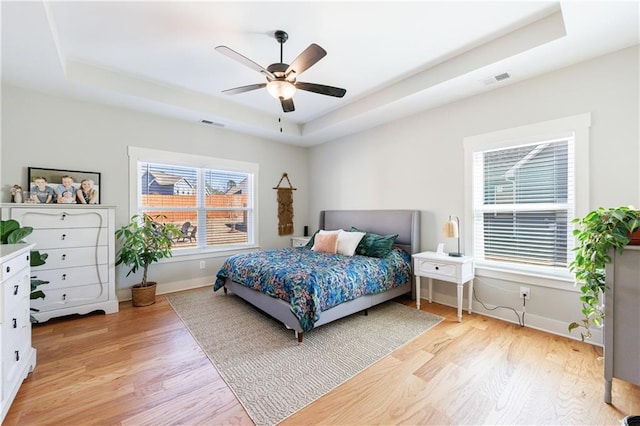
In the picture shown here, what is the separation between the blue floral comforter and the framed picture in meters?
1.88

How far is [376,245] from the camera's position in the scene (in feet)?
11.9

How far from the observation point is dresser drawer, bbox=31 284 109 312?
2836 millimetres

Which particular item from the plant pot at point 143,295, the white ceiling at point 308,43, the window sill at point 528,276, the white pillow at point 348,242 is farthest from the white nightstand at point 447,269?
the plant pot at point 143,295

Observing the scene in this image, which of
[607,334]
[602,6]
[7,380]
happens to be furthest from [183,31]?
[607,334]

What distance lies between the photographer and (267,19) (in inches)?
88.2

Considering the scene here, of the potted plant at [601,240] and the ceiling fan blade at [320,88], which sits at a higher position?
the ceiling fan blade at [320,88]

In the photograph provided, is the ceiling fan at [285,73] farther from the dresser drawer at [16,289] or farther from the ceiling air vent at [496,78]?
the dresser drawer at [16,289]

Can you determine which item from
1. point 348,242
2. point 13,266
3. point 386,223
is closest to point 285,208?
point 348,242

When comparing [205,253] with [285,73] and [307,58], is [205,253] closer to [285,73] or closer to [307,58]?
[285,73]

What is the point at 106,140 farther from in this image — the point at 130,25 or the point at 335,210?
the point at 335,210

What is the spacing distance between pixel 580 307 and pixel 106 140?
560cm

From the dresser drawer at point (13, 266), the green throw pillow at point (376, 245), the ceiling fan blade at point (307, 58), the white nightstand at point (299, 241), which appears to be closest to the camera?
the dresser drawer at point (13, 266)

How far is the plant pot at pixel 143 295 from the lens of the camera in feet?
11.2

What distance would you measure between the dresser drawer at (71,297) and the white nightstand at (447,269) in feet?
12.1
